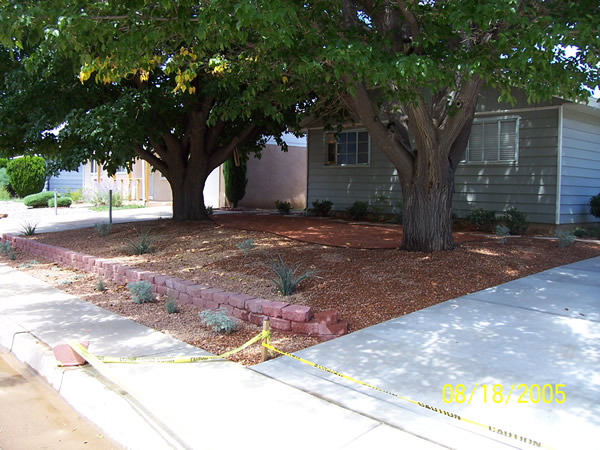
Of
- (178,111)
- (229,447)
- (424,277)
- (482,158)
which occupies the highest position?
(178,111)

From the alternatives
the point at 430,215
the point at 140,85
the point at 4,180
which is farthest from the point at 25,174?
the point at 430,215

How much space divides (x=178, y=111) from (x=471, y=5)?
8107 mm

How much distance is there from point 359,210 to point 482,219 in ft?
12.7

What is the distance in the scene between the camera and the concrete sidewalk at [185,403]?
140 inches

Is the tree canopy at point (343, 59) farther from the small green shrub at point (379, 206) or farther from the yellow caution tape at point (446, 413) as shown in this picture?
the small green shrub at point (379, 206)

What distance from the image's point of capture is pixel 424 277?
287 inches

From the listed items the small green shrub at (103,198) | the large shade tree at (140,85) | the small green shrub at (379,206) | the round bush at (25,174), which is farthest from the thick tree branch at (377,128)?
the round bush at (25,174)

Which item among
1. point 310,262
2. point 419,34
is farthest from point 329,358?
point 419,34

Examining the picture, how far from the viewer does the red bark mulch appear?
34.1 ft

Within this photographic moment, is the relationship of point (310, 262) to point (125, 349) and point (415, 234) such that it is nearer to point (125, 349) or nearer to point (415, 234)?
point (415, 234)

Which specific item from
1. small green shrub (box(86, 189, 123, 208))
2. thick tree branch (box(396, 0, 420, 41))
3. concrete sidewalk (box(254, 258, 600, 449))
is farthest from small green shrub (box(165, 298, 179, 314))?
small green shrub (box(86, 189, 123, 208))

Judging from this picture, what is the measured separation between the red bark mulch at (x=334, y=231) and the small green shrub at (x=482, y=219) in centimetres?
81

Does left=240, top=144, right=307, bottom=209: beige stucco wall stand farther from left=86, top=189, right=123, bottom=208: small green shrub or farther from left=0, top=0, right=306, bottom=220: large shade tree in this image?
left=0, top=0, right=306, bottom=220: large shade tree

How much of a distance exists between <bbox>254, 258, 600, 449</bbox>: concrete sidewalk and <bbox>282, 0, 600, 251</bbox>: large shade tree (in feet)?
8.50
